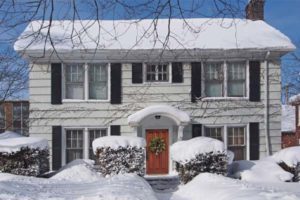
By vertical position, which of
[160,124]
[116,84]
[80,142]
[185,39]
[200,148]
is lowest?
[80,142]

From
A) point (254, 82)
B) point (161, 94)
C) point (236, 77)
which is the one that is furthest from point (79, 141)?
point (254, 82)

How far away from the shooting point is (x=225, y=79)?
21844 mm

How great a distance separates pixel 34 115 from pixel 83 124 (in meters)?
1.93

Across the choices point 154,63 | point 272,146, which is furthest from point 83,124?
point 272,146

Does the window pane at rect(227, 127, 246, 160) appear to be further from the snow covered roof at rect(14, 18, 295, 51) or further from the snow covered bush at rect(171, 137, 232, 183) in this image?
the snow covered bush at rect(171, 137, 232, 183)

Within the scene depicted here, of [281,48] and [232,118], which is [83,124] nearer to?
→ [232,118]

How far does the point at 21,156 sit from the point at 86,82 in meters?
5.32

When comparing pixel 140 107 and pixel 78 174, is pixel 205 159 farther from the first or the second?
pixel 140 107

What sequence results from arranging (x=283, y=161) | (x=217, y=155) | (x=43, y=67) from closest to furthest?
(x=217, y=155) < (x=283, y=161) < (x=43, y=67)

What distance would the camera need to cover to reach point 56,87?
21.5 m

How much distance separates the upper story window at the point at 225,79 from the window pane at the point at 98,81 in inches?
157

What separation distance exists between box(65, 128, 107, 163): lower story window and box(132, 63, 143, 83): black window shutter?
2343mm

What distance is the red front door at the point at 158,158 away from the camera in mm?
21703

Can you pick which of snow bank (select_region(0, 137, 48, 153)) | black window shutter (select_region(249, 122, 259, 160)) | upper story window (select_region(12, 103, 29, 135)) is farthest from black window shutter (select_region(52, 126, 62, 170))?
upper story window (select_region(12, 103, 29, 135))
